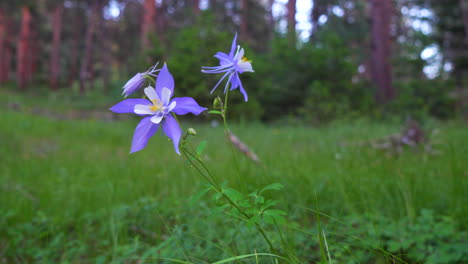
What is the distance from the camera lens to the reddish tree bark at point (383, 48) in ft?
30.7

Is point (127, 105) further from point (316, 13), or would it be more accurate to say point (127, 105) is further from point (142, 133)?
point (316, 13)

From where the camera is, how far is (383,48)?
9.45m

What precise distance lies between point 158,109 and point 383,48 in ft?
32.7

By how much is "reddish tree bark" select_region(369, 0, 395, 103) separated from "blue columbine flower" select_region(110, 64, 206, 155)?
31.4 ft

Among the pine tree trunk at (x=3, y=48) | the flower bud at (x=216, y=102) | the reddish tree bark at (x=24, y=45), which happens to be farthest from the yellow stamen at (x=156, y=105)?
the pine tree trunk at (x=3, y=48)

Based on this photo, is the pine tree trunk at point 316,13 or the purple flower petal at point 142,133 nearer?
the purple flower petal at point 142,133

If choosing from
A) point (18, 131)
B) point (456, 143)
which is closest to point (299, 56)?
point (456, 143)

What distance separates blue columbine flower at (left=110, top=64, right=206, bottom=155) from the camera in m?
0.91

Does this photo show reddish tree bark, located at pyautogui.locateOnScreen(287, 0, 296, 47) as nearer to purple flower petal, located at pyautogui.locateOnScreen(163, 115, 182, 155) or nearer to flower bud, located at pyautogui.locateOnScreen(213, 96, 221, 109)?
flower bud, located at pyautogui.locateOnScreen(213, 96, 221, 109)

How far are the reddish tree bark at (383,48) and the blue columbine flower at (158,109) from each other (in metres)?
9.58

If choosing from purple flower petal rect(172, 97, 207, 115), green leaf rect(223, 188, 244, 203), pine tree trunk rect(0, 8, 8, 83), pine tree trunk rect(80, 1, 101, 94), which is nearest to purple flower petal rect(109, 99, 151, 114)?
purple flower petal rect(172, 97, 207, 115)

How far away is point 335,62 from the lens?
26.8ft

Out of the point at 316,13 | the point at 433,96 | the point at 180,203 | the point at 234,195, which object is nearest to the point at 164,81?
the point at 234,195

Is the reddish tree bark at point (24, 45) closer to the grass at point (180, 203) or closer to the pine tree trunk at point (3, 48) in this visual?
the pine tree trunk at point (3, 48)
